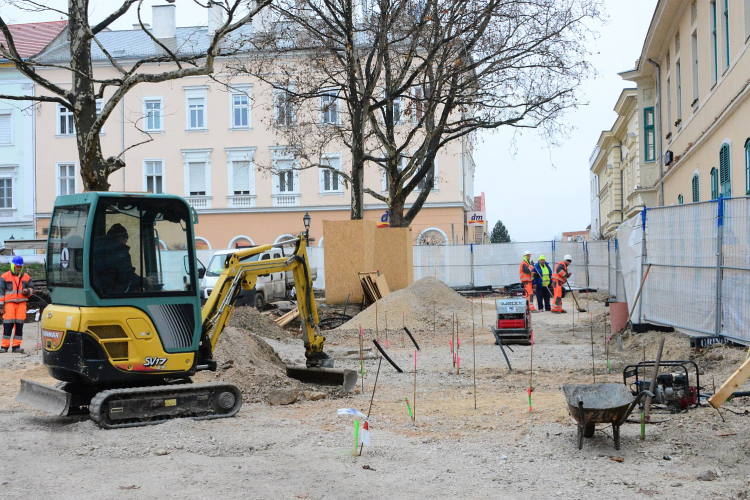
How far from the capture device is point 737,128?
15.7m

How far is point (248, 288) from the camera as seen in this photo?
1025cm

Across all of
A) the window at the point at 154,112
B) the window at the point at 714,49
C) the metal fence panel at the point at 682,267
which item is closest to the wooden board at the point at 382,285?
the metal fence panel at the point at 682,267

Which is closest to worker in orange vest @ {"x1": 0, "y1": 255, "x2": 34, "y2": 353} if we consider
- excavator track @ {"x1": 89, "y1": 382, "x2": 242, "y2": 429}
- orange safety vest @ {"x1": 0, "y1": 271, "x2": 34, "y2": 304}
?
orange safety vest @ {"x1": 0, "y1": 271, "x2": 34, "y2": 304}

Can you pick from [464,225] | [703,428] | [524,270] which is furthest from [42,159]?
[703,428]

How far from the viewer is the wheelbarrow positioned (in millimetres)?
6816

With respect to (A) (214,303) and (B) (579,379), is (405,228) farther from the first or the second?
(A) (214,303)

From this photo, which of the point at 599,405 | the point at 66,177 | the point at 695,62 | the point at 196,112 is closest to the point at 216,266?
the point at 695,62

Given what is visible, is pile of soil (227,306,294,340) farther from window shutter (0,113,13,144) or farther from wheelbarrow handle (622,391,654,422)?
window shutter (0,113,13,144)

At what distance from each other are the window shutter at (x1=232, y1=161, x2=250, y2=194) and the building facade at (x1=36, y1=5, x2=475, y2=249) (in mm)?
59

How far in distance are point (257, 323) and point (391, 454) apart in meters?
11.1

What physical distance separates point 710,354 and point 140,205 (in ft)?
26.5

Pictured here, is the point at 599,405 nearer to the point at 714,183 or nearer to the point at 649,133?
the point at 714,183

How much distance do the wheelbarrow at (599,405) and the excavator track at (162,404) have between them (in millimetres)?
3821

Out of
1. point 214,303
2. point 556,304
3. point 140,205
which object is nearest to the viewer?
point 140,205
